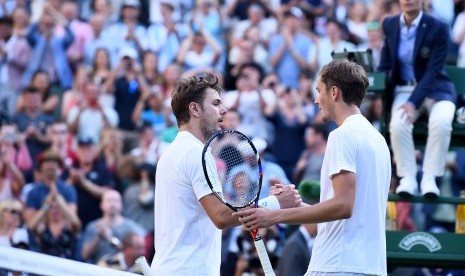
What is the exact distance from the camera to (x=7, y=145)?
48.8 ft

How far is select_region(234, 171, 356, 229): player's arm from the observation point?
6.57 meters

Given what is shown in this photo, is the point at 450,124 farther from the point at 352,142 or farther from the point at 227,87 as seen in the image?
the point at 227,87

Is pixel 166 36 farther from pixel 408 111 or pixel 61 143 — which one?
pixel 408 111

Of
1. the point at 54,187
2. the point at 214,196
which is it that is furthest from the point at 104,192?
the point at 214,196

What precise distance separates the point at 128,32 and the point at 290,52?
2.50 meters

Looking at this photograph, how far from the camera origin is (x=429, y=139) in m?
9.38

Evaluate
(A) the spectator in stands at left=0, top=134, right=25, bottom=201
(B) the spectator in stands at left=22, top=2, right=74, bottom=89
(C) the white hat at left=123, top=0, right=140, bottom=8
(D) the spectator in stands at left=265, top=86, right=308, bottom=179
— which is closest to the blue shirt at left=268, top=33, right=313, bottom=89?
(D) the spectator in stands at left=265, top=86, right=308, bottom=179

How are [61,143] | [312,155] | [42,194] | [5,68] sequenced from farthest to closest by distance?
1. [5,68]
2. [61,143]
3. [312,155]
4. [42,194]

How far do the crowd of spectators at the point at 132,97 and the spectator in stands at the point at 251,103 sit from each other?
0.06 ft

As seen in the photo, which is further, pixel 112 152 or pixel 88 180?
pixel 112 152

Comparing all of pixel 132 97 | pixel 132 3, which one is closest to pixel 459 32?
pixel 132 97

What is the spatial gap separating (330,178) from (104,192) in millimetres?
7969

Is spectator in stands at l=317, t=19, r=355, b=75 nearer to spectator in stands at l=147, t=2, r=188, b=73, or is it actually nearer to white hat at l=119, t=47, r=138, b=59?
spectator in stands at l=147, t=2, r=188, b=73

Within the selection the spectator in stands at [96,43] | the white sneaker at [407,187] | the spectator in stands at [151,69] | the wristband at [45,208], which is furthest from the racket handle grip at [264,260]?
the spectator in stands at [96,43]
